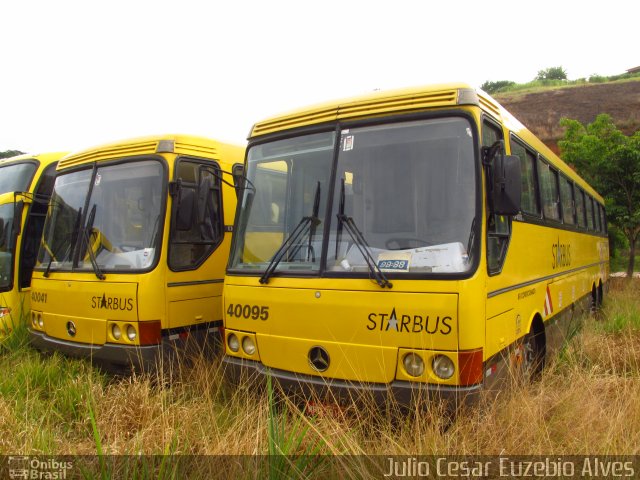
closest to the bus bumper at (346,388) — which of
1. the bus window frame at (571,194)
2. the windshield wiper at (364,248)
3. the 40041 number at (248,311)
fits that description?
the 40041 number at (248,311)

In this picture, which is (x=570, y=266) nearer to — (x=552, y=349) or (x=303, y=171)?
(x=552, y=349)

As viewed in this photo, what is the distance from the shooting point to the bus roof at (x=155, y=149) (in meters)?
5.83

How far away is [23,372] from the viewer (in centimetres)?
541

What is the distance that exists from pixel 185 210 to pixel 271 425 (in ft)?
9.01

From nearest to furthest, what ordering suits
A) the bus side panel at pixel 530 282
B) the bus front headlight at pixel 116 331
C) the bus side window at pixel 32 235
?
the bus side panel at pixel 530 282 → the bus front headlight at pixel 116 331 → the bus side window at pixel 32 235

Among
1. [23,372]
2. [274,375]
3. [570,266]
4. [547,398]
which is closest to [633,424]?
[547,398]

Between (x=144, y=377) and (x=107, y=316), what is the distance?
777mm

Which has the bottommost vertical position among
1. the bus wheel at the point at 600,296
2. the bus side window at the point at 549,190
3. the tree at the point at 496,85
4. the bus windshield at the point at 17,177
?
the bus wheel at the point at 600,296

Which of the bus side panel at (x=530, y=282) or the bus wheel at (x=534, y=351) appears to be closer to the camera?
the bus side panel at (x=530, y=282)

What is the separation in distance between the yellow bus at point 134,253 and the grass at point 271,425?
20.9 inches

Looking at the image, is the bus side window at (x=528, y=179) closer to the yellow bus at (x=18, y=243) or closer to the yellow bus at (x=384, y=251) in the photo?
the yellow bus at (x=384, y=251)

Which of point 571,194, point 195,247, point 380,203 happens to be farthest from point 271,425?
point 571,194

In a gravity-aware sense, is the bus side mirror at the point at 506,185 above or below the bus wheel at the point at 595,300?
above

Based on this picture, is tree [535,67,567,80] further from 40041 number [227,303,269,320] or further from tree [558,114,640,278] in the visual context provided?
40041 number [227,303,269,320]
